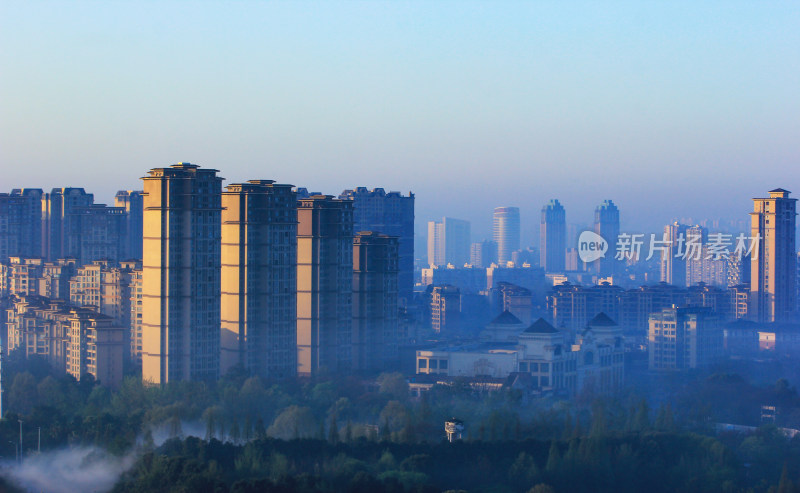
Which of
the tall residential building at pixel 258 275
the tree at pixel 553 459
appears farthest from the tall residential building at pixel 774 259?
the tree at pixel 553 459

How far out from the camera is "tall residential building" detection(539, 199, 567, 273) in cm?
7662

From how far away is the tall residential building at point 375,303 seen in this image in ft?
98.1

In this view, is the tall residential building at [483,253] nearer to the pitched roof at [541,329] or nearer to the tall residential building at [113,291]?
the pitched roof at [541,329]

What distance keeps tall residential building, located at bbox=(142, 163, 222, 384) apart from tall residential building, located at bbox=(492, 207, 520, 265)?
60006 mm

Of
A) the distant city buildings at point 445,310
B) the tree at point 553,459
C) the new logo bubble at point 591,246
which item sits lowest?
the tree at point 553,459

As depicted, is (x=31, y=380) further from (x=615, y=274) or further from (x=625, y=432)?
(x=615, y=274)

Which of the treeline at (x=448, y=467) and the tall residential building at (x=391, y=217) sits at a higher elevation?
the tall residential building at (x=391, y=217)

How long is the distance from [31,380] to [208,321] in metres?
3.23

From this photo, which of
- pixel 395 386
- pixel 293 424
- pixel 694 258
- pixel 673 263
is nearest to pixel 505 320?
pixel 395 386

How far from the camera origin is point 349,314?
28.8 meters

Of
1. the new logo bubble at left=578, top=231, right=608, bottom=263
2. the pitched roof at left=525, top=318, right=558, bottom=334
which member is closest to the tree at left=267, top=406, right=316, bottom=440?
the pitched roof at left=525, top=318, right=558, bottom=334

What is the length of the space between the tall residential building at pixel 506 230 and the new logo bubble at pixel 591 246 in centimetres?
1472

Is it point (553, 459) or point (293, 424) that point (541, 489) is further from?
point (293, 424)

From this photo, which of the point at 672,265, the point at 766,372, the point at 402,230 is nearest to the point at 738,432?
the point at 766,372
